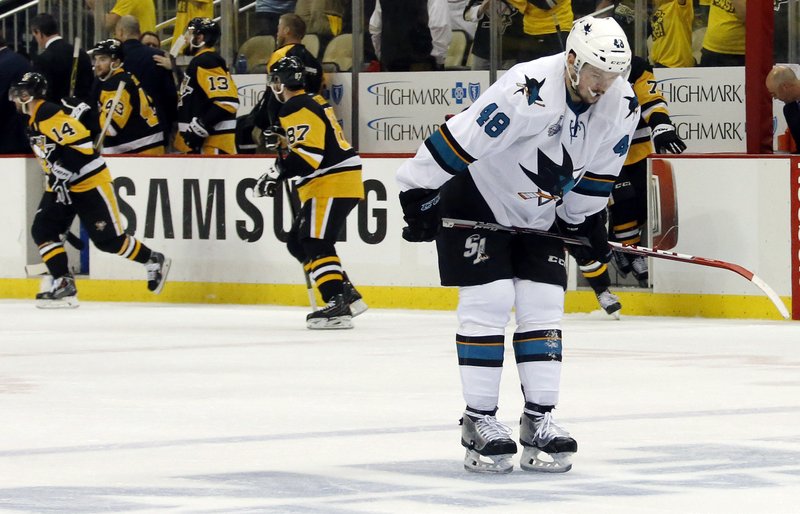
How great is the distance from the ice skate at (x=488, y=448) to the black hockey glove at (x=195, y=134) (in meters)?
8.41

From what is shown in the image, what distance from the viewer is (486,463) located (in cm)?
568

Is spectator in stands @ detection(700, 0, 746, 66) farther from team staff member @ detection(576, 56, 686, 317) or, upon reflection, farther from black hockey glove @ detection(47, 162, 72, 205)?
black hockey glove @ detection(47, 162, 72, 205)

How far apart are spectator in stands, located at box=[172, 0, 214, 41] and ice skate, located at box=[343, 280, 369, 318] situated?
4217 millimetres

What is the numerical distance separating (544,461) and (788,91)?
6.79m

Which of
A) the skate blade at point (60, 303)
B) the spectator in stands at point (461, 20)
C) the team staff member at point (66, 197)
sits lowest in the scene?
the skate blade at point (60, 303)

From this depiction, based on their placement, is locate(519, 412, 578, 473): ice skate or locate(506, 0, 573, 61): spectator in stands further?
locate(506, 0, 573, 61): spectator in stands

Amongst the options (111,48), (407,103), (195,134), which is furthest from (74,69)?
(407,103)

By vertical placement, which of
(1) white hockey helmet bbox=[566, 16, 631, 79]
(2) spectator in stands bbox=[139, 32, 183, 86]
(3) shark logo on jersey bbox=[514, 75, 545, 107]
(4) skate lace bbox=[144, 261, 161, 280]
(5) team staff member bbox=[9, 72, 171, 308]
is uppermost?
(2) spectator in stands bbox=[139, 32, 183, 86]

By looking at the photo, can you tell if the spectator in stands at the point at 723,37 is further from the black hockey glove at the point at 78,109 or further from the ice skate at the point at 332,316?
the black hockey glove at the point at 78,109

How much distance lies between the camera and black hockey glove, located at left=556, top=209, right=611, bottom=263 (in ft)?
20.5

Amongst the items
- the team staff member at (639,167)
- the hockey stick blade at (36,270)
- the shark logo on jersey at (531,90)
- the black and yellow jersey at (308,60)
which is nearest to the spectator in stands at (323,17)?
the black and yellow jersey at (308,60)

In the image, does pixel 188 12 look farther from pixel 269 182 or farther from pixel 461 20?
pixel 269 182

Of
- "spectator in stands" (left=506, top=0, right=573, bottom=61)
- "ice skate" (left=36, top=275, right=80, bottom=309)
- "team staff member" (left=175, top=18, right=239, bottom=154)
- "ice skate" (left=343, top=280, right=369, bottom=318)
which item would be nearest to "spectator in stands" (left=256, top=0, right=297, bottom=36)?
"team staff member" (left=175, top=18, right=239, bottom=154)

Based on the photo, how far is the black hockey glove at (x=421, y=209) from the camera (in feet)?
19.1
